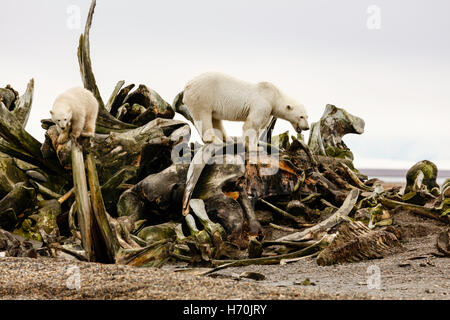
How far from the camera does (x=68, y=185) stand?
6.08 meters

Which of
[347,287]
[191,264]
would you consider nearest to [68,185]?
[191,264]

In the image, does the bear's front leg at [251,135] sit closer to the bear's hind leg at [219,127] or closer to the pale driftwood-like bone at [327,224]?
the bear's hind leg at [219,127]

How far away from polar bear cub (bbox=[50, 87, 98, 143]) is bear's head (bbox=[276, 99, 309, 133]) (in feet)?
10.6

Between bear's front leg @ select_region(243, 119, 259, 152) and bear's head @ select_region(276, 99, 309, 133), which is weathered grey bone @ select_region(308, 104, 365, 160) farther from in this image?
bear's front leg @ select_region(243, 119, 259, 152)

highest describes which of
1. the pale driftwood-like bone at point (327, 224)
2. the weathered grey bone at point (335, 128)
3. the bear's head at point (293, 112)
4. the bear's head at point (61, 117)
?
the bear's head at point (61, 117)

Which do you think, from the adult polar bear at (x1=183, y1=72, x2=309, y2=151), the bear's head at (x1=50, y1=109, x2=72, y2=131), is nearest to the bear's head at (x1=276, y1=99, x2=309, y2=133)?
the adult polar bear at (x1=183, y1=72, x2=309, y2=151)

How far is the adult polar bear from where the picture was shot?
5.81 m

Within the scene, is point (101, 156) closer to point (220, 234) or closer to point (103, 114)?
point (103, 114)

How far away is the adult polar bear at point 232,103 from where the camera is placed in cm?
581

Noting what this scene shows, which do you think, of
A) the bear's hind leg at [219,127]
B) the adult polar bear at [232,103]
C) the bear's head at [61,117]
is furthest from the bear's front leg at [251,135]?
the bear's head at [61,117]

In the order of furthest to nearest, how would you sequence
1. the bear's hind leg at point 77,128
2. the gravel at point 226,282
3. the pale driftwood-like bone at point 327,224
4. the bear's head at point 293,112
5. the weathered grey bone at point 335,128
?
1. the weathered grey bone at point 335,128
2. the bear's head at point 293,112
3. the pale driftwood-like bone at point 327,224
4. the bear's hind leg at point 77,128
5. the gravel at point 226,282

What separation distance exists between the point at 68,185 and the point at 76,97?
3.26m

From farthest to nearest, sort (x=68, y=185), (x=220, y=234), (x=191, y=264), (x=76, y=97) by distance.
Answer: (x=68, y=185)
(x=220, y=234)
(x=191, y=264)
(x=76, y=97)

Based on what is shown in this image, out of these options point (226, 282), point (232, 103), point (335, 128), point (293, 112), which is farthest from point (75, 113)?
point (335, 128)
